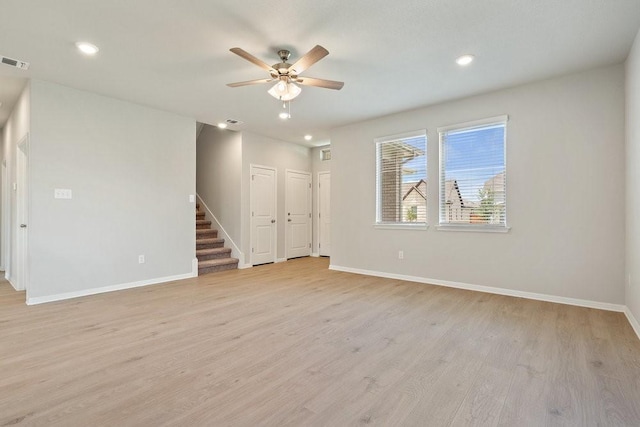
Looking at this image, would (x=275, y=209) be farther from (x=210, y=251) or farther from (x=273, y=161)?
(x=210, y=251)

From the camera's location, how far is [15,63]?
333cm

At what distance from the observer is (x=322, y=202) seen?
310 inches

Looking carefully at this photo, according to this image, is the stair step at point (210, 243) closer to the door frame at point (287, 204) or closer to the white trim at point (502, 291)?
the door frame at point (287, 204)

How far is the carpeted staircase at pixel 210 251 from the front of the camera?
5780 millimetres

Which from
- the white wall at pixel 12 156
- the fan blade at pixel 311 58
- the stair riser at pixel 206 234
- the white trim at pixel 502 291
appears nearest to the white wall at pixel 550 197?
the white trim at pixel 502 291

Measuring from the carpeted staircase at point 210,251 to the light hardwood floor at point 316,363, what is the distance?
6.17 ft

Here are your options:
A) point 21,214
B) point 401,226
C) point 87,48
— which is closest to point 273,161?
point 401,226

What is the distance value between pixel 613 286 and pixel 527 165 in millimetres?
1617

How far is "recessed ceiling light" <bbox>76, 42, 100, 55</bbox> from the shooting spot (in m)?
2.97

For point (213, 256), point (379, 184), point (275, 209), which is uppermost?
point (379, 184)

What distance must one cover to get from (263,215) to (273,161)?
1.24 meters

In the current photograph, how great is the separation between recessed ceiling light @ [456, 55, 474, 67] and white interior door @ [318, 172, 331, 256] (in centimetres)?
469

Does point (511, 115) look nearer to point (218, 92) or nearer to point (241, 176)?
point (218, 92)

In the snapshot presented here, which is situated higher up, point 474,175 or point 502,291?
point 474,175
